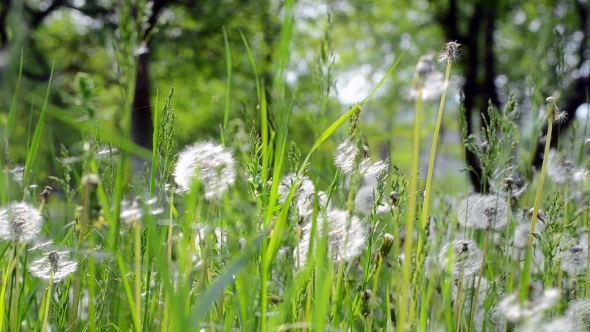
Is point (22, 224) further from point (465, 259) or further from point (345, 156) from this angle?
point (465, 259)

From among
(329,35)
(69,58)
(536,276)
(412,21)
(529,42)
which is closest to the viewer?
(329,35)

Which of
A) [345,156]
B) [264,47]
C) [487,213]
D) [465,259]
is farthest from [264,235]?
[264,47]

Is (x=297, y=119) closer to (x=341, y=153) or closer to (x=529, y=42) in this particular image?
(x=529, y=42)

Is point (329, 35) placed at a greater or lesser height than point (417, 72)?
greater

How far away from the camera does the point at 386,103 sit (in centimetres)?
2434

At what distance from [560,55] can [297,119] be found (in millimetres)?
16748

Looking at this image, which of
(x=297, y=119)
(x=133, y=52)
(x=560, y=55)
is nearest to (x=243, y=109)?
(x=133, y=52)

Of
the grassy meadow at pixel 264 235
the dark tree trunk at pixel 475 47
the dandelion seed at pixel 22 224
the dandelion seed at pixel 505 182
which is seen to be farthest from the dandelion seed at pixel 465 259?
the dark tree trunk at pixel 475 47

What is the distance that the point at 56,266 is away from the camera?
1.22m

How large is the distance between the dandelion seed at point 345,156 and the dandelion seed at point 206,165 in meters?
0.19

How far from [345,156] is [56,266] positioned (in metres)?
0.56

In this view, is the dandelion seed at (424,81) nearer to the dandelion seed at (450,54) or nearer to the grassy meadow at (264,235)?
the grassy meadow at (264,235)

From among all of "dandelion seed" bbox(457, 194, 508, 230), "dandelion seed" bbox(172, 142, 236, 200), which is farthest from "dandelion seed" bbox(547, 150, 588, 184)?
"dandelion seed" bbox(172, 142, 236, 200)

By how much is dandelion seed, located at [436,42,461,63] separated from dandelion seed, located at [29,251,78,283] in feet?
2.35
